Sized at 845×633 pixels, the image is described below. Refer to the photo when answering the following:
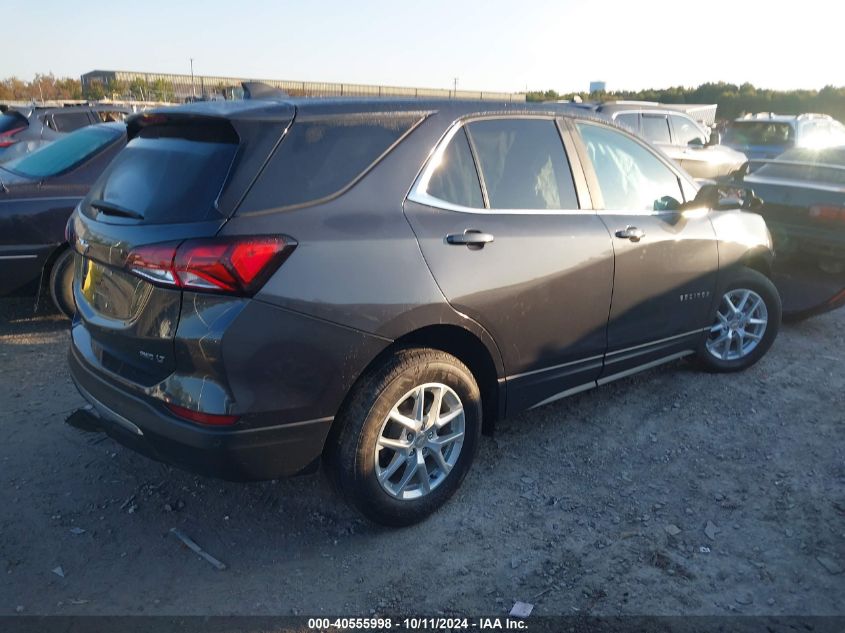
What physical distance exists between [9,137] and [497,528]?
399 inches

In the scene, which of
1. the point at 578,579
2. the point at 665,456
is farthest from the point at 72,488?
the point at 665,456

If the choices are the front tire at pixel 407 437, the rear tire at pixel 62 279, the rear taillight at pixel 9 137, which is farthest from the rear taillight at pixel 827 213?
the rear taillight at pixel 9 137

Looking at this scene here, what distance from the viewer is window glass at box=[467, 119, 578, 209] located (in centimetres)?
326

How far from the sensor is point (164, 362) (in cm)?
255

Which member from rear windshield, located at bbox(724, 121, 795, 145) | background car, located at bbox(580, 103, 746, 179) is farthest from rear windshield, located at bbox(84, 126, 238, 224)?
rear windshield, located at bbox(724, 121, 795, 145)

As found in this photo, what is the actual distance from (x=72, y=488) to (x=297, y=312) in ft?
5.76

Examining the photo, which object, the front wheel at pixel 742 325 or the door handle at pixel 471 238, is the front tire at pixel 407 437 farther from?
the front wheel at pixel 742 325

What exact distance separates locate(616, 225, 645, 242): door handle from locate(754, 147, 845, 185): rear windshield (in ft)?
12.0

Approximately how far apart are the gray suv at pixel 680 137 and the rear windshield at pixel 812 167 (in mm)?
2822

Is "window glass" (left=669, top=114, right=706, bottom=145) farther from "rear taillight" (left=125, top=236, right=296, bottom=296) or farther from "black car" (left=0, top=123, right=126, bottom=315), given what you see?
"rear taillight" (left=125, top=236, right=296, bottom=296)

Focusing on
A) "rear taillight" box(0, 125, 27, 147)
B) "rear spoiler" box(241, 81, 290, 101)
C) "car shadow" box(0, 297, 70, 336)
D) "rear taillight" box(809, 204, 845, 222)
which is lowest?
"car shadow" box(0, 297, 70, 336)

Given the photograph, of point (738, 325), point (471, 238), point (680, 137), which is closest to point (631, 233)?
point (471, 238)

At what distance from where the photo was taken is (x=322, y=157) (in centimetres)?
273

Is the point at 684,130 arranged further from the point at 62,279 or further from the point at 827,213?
the point at 62,279
